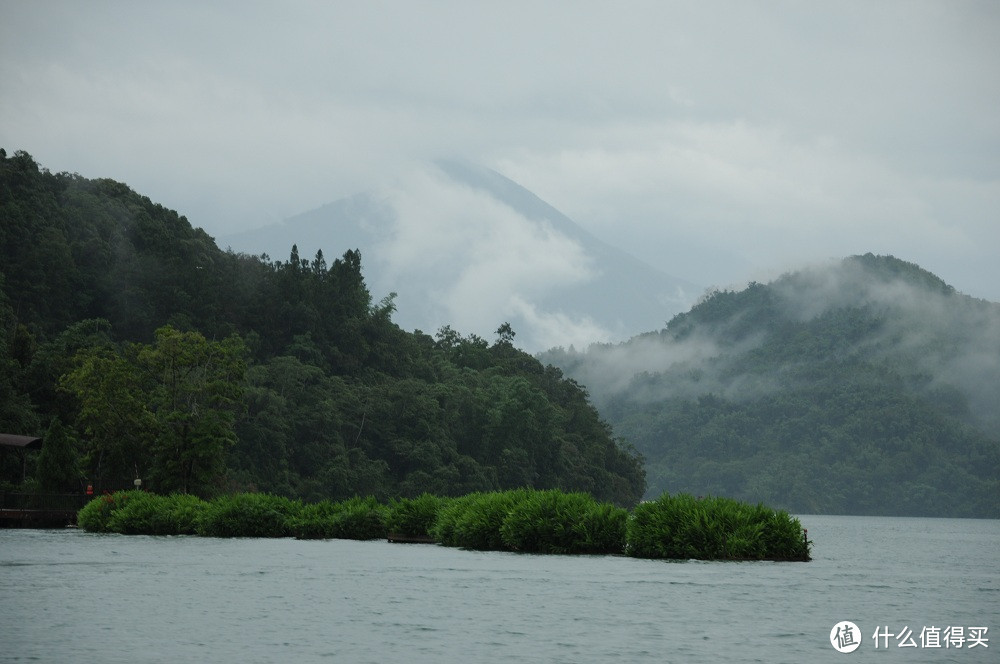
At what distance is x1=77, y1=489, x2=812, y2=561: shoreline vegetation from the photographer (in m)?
40.8

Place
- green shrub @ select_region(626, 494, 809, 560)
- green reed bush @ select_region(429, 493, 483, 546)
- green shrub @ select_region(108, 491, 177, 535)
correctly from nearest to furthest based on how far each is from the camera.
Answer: green shrub @ select_region(626, 494, 809, 560) → green reed bush @ select_region(429, 493, 483, 546) → green shrub @ select_region(108, 491, 177, 535)

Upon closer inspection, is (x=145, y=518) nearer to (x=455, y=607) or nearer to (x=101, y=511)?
(x=101, y=511)

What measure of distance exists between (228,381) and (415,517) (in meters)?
28.3

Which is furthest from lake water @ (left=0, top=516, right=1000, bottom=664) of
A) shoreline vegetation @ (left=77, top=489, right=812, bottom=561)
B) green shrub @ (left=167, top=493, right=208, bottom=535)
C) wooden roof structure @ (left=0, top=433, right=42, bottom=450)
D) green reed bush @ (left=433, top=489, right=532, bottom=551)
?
wooden roof structure @ (left=0, top=433, right=42, bottom=450)

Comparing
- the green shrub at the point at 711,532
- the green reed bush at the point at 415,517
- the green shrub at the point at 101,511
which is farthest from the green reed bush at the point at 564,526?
the green shrub at the point at 101,511

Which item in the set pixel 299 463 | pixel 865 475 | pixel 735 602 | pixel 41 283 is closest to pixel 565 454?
pixel 299 463

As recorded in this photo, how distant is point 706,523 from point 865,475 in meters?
153

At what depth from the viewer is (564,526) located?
44.5 m

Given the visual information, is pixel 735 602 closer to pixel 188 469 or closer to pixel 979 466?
pixel 188 469

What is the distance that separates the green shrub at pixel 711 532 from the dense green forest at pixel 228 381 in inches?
1324

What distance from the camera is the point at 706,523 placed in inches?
Result: 1592

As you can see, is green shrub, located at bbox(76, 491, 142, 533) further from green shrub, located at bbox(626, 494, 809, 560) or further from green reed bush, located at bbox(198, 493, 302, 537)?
green shrub, located at bbox(626, 494, 809, 560)

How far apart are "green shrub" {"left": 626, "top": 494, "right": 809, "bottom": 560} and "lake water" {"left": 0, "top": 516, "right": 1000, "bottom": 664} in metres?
1.04

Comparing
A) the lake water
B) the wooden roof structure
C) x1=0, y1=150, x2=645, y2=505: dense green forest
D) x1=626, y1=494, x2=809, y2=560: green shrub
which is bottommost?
the lake water
